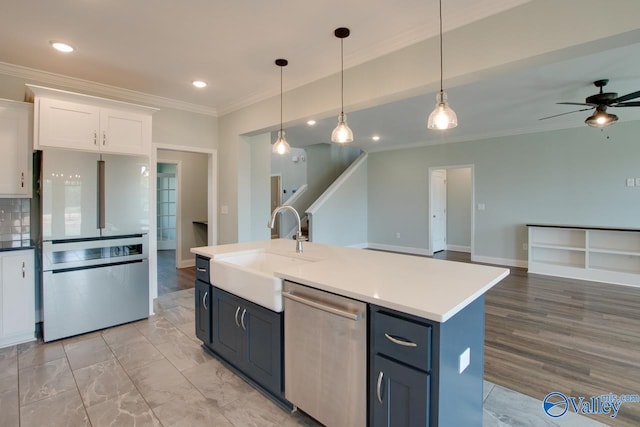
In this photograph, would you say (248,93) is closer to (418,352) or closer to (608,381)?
(418,352)

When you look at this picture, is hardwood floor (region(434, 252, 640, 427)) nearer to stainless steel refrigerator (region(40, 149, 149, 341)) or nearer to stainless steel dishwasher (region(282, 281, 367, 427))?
stainless steel dishwasher (region(282, 281, 367, 427))

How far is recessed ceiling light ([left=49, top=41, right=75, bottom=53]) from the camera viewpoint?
257 centimetres

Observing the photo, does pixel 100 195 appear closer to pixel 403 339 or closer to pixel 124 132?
pixel 124 132

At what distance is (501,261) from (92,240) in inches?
265

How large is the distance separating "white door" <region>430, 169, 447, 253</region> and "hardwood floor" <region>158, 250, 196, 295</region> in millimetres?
5228

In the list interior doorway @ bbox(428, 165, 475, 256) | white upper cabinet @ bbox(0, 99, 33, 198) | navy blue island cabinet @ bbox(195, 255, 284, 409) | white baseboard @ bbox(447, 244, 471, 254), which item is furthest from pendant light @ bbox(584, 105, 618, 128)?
white upper cabinet @ bbox(0, 99, 33, 198)

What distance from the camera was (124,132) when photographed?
325cm

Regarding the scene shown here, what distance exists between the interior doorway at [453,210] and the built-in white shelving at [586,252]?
6.85 ft

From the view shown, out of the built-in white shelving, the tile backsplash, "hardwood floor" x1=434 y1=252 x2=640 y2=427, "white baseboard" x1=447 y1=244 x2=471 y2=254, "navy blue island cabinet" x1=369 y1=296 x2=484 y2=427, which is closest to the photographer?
"navy blue island cabinet" x1=369 y1=296 x2=484 y2=427

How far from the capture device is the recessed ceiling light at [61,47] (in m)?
2.57

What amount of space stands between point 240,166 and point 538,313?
4.06 m

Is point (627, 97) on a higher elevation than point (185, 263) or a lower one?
higher

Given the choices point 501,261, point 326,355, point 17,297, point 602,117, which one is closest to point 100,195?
point 17,297

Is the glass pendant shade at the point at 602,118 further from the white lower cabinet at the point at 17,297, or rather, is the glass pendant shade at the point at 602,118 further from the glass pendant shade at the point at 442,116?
the white lower cabinet at the point at 17,297
